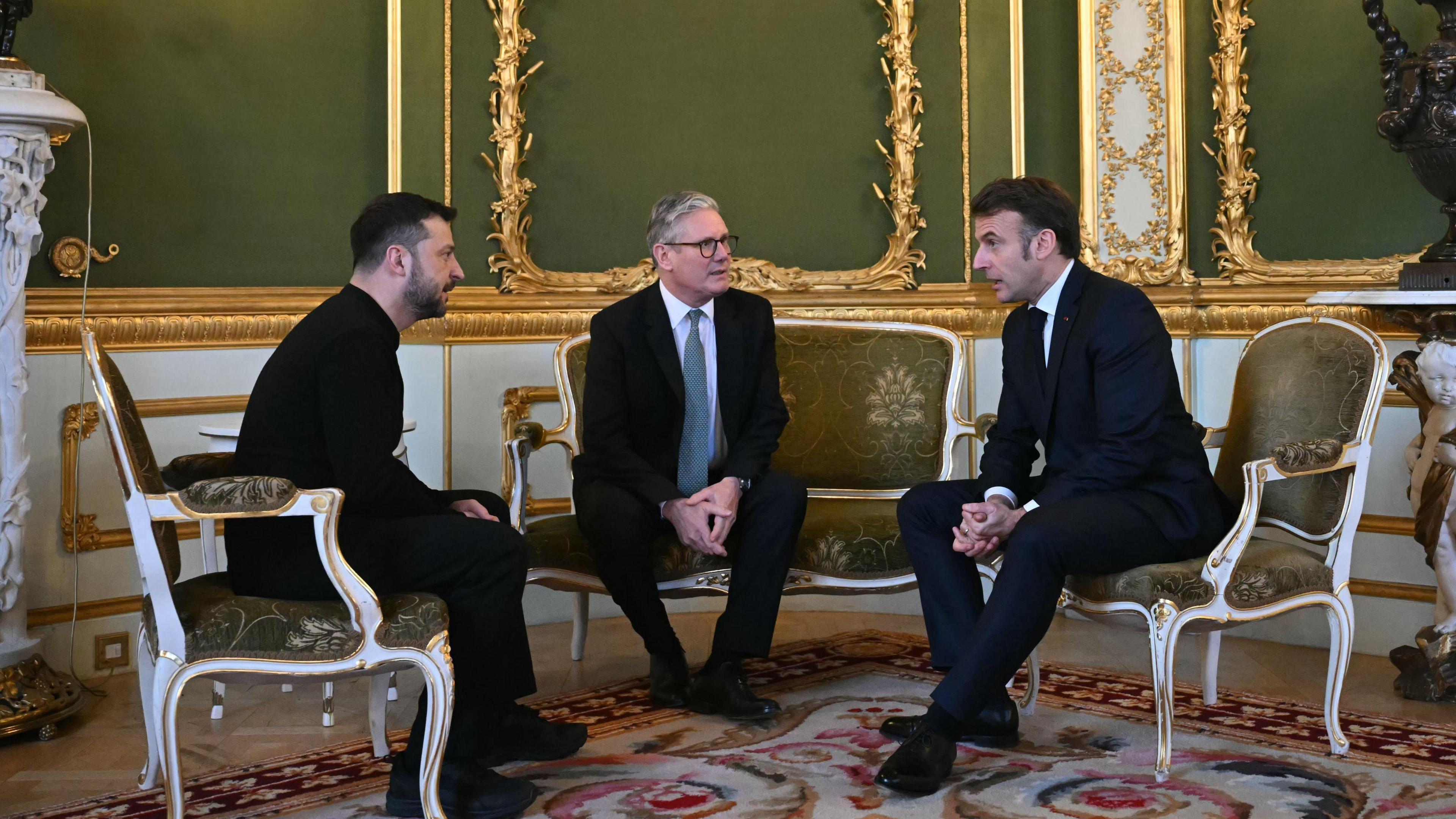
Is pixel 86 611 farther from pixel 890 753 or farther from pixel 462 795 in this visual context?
pixel 890 753

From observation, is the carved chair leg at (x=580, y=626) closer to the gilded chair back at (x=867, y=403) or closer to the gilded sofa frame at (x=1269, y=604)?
the gilded chair back at (x=867, y=403)

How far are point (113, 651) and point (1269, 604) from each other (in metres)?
3.05

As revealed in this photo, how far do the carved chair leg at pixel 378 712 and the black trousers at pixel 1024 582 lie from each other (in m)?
1.22

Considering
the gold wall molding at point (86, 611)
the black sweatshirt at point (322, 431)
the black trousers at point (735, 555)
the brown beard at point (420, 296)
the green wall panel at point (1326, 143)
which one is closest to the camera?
the black sweatshirt at point (322, 431)

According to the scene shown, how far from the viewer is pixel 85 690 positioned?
3422 millimetres

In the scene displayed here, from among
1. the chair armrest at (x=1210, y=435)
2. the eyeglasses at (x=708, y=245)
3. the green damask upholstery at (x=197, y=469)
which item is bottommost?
the green damask upholstery at (x=197, y=469)

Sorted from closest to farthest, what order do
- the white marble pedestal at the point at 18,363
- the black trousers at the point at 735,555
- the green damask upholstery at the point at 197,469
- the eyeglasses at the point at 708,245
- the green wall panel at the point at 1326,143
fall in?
1. the green damask upholstery at the point at 197,469
2. the white marble pedestal at the point at 18,363
3. the black trousers at the point at 735,555
4. the eyeglasses at the point at 708,245
5. the green wall panel at the point at 1326,143

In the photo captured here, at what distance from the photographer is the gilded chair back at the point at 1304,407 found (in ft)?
10.1

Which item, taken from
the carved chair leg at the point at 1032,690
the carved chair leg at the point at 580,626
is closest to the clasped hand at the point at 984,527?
the carved chair leg at the point at 1032,690

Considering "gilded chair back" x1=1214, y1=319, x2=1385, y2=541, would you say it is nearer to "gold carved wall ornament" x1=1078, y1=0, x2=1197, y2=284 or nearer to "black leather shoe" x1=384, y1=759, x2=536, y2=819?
"gold carved wall ornament" x1=1078, y1=0, x2=1197, y2=284

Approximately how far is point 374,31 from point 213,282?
95cm

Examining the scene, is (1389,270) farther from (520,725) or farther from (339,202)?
(339,202)

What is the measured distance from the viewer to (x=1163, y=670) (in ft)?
9.07

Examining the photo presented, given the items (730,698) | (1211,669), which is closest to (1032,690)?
(1211,669)
